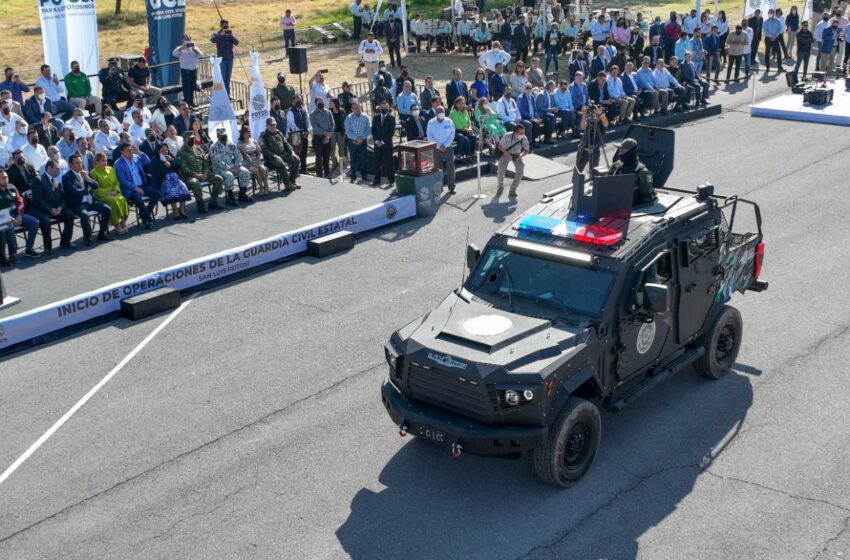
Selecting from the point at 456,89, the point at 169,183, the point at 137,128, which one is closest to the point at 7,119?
the point at 137,128

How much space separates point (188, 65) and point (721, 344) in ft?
57.4

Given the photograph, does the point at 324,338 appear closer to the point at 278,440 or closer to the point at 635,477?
the point at 278,440

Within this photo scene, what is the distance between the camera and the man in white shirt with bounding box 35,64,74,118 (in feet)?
72.6

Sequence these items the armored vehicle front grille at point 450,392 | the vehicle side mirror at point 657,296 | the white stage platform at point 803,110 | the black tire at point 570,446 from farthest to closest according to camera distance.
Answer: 1. the white stage platform at point 803,110
2. the vehicle side mirror at point 657,296
3. the black tire at point 570,446
4. the armored vehicle front grille at point 450,392

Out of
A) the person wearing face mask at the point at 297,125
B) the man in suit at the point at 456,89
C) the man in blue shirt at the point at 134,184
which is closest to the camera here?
the man in blue shirt at the point at 134,184

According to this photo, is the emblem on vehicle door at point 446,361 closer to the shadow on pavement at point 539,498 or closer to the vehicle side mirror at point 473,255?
the shadow on pavement at point 539,498

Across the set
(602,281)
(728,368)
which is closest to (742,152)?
(728,368)

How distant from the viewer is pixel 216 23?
1688 inches

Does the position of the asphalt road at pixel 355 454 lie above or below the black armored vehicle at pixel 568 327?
below

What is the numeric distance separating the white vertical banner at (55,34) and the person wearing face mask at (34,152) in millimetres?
5522

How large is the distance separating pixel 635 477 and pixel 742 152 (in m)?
15.3

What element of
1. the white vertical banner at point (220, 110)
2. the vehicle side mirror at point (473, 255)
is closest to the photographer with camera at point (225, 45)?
the white vertical banner at point (220, 110)

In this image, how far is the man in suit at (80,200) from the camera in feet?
54.9

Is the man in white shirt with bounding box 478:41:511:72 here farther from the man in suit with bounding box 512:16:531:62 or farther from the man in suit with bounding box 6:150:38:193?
the man in suit with bounding box 6:150:38:193
